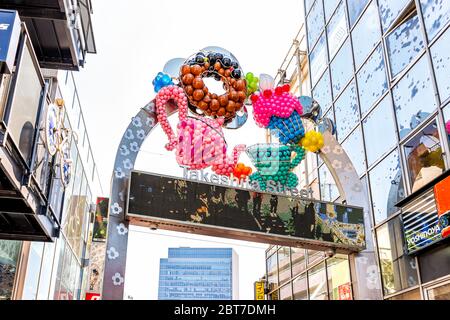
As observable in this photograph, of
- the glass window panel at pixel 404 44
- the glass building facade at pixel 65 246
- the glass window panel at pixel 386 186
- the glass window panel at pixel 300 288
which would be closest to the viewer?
the glass window panel at pixel 404 44

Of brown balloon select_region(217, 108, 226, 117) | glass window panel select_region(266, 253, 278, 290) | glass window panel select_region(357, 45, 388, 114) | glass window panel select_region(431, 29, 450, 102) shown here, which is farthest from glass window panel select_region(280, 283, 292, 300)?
glass window panel select_region(431, 29, 450, 102)

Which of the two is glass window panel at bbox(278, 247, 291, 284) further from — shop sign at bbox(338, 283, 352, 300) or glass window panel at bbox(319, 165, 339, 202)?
shop sign at bbox(338, 283, 352, 300)

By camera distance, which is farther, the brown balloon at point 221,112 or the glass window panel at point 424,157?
the brown balloon at point 221,112

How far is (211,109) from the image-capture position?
1334 centimetres

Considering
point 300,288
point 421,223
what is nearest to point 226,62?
point 421,223

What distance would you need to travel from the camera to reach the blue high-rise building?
153375mm

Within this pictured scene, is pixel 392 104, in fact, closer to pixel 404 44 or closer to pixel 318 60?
pixel 404 44

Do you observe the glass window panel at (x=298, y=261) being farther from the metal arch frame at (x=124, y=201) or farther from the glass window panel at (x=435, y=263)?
the glass window panel at (x=435, y=263)

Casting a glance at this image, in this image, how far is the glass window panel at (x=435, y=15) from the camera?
36.3 feet

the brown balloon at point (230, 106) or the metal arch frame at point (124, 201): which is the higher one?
the brown balloon at point (230, 106)

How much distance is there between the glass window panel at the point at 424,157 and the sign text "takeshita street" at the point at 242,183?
2609 mm

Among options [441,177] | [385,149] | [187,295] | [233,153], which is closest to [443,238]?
[441,177]

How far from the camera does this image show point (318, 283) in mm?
17438

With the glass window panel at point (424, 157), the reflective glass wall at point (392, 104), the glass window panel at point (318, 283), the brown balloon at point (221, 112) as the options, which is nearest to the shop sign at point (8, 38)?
the brown balloon at point (221, 112)
